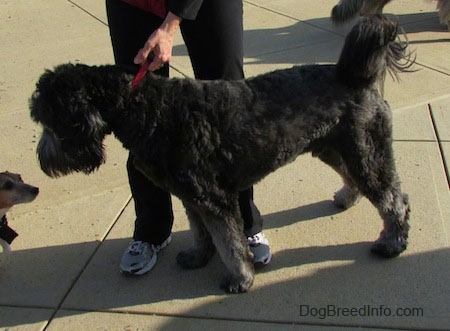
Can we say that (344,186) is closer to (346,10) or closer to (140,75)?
(140,75)

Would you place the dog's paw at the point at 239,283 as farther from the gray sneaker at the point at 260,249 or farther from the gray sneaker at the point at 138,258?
the gray sneaker at the point at 138,258

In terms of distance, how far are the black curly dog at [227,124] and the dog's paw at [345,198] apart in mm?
463

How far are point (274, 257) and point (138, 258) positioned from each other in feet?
2.79

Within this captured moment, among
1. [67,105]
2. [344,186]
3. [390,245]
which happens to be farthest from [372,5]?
[67,105]

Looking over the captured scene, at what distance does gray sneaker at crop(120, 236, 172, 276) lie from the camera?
3.27 metres

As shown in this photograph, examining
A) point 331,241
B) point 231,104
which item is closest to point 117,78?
point 231,104

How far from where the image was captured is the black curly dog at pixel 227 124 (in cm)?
262

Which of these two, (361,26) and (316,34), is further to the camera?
(316,34)

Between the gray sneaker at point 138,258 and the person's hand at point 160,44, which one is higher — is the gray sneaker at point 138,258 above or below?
below

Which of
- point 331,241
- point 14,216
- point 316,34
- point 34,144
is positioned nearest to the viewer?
point 331,241

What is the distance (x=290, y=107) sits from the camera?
2.88 metres

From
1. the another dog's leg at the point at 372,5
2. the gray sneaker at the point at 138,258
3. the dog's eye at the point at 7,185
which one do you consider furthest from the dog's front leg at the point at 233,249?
the another dog's leg at the point at 372,5

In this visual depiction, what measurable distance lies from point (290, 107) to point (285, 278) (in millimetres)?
1032

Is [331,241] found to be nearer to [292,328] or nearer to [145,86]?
[292,328]
